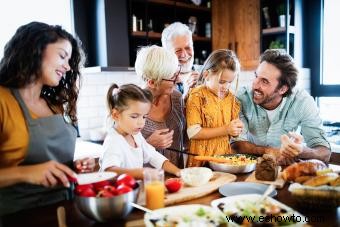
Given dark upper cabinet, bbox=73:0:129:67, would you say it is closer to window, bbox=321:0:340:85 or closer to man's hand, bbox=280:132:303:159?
man's hand, bbox=280:132:303:159

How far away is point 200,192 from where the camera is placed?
132 cm

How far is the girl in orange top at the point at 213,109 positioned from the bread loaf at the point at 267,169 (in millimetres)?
384

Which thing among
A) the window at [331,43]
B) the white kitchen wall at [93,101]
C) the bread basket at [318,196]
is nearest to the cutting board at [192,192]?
the bread basket at [318,196]

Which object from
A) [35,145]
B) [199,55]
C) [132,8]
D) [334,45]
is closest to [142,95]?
[35,145]

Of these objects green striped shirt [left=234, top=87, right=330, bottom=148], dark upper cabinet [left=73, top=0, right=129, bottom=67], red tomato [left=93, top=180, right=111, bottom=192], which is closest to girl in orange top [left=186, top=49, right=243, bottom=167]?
green striped shirt [left=234, top=87, right=330, bottom=148]

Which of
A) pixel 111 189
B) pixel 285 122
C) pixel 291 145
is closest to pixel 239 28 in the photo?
pixel 285 122

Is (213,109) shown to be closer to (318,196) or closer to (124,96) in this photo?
(124,96)

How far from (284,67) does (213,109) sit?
623 mm

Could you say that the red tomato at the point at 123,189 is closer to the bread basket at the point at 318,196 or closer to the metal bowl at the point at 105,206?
the metal bowl at the point at 105,206

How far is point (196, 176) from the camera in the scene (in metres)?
1.41

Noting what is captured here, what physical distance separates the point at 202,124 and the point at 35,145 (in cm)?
102

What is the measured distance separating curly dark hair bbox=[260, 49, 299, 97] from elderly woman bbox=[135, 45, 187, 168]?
0.70 m

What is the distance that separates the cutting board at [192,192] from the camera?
4.16 feet

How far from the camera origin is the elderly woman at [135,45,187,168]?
1808 mm
